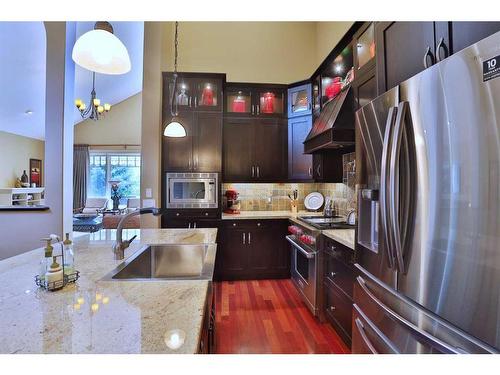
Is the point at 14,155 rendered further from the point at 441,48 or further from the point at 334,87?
the point at 441,48

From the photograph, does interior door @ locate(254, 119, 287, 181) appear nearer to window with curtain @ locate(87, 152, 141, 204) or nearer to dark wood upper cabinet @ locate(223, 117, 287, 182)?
dark wood upper cabinet @ locate(223, 117, 287, 182)

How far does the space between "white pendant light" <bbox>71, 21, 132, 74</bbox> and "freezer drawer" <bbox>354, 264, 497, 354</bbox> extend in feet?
5.96

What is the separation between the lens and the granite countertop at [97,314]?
1.99 feet

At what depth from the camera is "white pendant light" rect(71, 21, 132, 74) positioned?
4.24ft

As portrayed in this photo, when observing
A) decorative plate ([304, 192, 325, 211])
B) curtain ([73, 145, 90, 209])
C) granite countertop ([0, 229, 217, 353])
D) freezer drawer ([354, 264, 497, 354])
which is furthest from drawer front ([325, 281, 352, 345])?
curtain ([73, 145, 90, 209])

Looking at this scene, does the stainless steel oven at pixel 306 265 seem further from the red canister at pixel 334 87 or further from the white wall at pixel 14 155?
the white wall at pixel 14 155

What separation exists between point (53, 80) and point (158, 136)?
1.17m

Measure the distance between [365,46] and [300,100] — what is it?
58.5 inches

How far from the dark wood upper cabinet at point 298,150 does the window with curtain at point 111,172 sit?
6.08 metres

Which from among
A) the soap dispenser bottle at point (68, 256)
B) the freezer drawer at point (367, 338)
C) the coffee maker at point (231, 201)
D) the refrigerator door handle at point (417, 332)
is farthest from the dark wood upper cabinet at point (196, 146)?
the refrigerator door handle at point (417, 332)

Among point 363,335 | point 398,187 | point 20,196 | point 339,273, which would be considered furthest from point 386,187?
point 20,196

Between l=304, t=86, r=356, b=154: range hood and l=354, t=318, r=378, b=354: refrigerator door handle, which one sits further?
l=304, t=86, r=356, b=154: range hood
